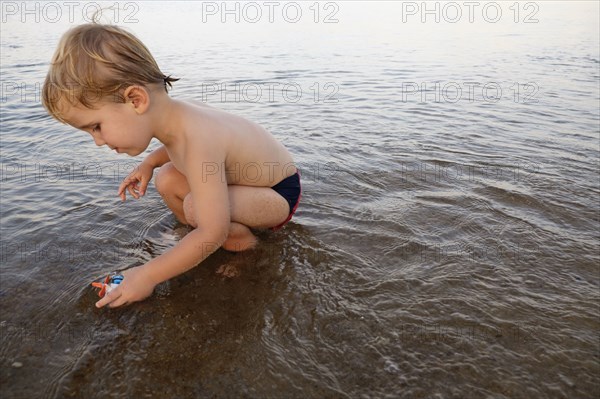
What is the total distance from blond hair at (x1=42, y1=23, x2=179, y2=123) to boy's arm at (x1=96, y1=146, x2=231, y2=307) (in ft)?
1.48

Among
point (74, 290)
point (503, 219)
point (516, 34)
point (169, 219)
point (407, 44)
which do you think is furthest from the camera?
point (516, 34)

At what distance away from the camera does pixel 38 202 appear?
3.23m

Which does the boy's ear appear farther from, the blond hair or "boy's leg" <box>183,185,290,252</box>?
"boy's leg" <box>183,185,290,252</box>

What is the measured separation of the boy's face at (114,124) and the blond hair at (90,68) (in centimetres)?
4

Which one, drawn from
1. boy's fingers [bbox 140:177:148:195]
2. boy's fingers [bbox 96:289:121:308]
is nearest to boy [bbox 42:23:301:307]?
boy's fingers [bbox 96:289:121:308]

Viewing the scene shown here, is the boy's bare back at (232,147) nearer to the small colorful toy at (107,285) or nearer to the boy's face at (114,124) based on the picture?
the boy's face at (114,124)

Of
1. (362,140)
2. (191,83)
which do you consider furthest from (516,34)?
(362,140)

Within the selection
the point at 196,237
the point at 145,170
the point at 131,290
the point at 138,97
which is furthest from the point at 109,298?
the point at 145,170

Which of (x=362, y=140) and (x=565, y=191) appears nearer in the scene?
(x=565, y=191)

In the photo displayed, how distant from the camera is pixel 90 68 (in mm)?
1831

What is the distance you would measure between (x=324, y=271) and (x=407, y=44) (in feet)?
40.4

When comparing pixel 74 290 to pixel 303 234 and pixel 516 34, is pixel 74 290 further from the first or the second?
pixel 516 34

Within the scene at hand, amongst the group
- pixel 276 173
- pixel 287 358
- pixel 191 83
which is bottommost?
pixel 287 358

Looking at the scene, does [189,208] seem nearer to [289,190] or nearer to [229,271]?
[229,271]
